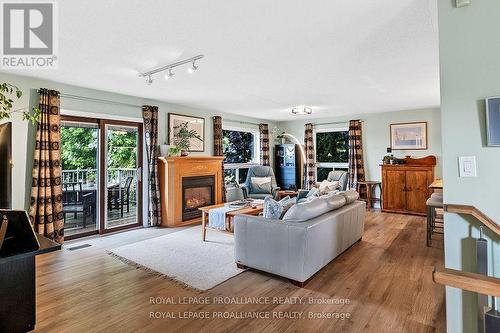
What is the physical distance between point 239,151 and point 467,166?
20.8 ft

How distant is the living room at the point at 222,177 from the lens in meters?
1.73

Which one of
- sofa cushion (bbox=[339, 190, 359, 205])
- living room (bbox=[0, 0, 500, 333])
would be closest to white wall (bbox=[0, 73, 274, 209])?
living room (bbox=[0, 0, 500, 333])

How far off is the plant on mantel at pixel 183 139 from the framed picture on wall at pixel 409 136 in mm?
4718

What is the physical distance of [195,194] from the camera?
5883 mm

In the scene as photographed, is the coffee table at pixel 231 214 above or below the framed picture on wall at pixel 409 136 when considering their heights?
below

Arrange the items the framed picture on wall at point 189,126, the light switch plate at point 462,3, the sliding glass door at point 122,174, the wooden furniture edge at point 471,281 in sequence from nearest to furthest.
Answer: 1. the wooden furniture edge at point 471,281
2. the light switch plate at point 462,3
3. the sliding glass door at point 122,174
4. the framed picture on wall at point 189,126

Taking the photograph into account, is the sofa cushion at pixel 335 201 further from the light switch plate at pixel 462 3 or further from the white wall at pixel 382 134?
the white wall at pixel 382 134

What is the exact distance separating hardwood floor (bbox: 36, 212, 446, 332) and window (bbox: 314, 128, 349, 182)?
399 cm

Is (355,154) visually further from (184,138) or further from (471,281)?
(471,281)

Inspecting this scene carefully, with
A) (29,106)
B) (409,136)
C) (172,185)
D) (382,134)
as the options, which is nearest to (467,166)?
(172,185)

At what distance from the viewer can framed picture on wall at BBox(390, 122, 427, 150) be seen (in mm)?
6527

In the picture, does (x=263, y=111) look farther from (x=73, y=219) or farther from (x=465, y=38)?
(x=465, y=38)

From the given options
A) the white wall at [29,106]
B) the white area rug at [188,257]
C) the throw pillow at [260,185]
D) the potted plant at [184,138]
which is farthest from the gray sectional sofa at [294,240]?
the throw pillow at [260,185]

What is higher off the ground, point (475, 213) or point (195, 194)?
point (475, 213)
